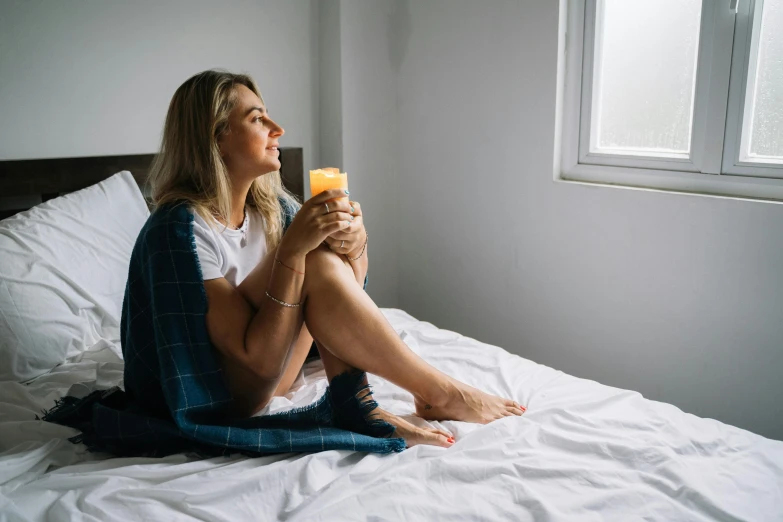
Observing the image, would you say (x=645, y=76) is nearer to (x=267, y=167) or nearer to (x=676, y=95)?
(x=676, y=95)

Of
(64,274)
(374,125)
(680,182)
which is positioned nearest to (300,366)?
(64,274)

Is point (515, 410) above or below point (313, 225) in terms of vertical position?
below

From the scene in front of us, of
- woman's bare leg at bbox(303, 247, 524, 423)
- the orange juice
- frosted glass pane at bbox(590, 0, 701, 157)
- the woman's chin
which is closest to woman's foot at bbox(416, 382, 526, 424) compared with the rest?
woman's bare leg at bbox(303, 247, 524, 423)

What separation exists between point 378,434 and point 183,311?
463 millimetres

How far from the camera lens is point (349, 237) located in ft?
4.96

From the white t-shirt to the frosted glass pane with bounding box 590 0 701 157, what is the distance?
1285 mm

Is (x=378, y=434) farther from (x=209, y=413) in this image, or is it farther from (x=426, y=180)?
(x=426, y=180)

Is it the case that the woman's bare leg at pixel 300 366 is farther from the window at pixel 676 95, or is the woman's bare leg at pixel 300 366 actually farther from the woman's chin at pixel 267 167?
the window at pixel 676 95

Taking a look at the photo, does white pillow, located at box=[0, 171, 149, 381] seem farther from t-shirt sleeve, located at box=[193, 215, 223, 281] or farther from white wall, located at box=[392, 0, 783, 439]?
white wall, located at box=[392, 0, 783, 439]

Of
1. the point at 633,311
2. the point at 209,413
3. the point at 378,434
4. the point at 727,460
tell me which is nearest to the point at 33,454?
the point at 209,413

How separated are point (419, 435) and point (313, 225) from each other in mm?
480

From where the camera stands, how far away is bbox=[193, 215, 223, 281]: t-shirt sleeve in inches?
54.8

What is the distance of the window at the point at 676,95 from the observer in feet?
6.24

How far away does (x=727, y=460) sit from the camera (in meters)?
1.24
